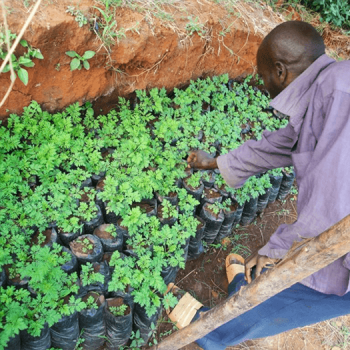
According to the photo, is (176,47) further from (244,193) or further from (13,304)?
(13,304)

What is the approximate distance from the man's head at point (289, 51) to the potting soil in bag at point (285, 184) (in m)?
2.31

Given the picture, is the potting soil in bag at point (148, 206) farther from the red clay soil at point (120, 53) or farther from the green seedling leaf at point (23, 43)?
the green seedling leaf at point (23, 43)

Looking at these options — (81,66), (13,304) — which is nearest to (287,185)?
(81,66)

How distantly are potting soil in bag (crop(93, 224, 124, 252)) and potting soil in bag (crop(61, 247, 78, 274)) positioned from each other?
0.89 feet

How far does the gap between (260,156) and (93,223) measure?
1.45 metres

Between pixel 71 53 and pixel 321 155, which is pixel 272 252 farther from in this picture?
pixel 71 53

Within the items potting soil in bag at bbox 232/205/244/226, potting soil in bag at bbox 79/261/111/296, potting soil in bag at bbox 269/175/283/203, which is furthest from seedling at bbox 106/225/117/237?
potting soil in bag at bbox 269/175/283/203

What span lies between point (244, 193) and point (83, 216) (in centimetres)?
172

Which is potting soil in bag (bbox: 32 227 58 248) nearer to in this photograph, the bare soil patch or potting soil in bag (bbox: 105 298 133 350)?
potting soil in bag (bbox: 105 298 133 350)

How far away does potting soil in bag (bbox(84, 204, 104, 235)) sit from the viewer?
2.80 meters

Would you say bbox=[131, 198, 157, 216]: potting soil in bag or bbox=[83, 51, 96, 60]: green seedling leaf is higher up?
bbox=[83, 51, 96, 60]: green seedling leaf

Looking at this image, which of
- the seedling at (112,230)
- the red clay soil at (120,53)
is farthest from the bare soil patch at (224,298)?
the red clay soil at (120,53)

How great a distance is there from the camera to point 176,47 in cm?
368

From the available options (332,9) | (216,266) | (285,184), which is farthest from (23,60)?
(332,9)
